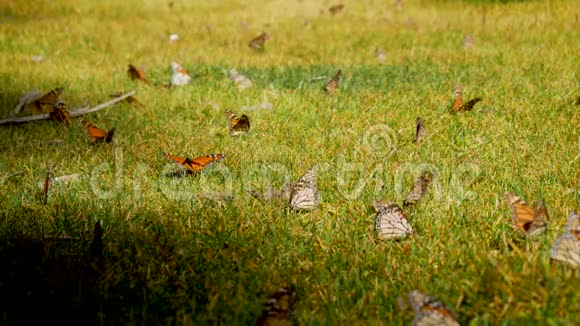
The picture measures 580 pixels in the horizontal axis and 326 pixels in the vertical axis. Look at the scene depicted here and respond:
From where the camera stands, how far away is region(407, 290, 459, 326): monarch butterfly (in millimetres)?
2201

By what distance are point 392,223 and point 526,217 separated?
62cm

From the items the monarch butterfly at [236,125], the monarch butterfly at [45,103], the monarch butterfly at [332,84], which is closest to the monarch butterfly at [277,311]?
the monarch butterfly at [236,125]

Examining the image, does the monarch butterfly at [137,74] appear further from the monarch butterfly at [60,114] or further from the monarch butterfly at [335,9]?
the monarch butterfly at [335,9]

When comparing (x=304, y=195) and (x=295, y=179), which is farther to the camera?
(x=295, y=179)

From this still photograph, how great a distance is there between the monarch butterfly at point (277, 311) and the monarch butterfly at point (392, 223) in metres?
0.84

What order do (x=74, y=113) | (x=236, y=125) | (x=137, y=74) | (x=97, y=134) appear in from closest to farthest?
(x=97, y=134) < (x=236, y=125) < (x=74, y=113) < (x=137, y=74)

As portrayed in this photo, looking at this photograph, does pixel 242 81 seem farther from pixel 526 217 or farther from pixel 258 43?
pixel 526 217

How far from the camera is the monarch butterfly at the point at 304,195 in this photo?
336cm

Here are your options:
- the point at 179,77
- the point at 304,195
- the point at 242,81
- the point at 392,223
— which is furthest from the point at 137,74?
the point at 392,223

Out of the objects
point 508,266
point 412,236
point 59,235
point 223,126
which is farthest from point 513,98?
point 59,235

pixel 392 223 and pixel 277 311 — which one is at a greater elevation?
pixel 392 223

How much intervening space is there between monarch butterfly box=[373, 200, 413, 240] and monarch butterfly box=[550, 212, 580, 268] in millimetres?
707

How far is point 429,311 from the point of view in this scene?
87.3 inches

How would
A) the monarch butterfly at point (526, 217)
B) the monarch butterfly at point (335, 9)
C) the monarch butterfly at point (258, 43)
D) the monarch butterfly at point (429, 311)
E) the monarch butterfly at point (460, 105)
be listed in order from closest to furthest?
the monarch butterfly at point (429, 311) → the monarch butterfly at point (526, 217) → the monarch butterfly at point (460, 105) → the monarch butterfly at point (258, 43) → the monarch butterfly at point (335, 9)
